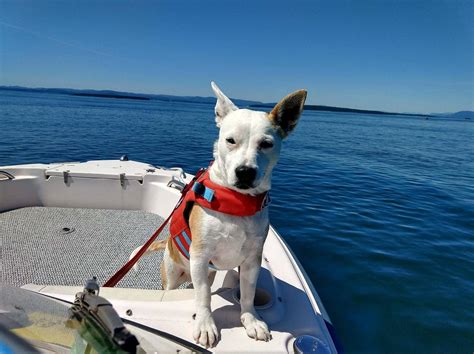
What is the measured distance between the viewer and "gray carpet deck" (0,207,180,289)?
339 cm

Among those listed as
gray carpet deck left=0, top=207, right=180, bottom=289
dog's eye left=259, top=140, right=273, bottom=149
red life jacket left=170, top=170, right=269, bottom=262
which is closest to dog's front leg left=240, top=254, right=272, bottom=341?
red life jacket left=170, top=170, right=269, bottom=262

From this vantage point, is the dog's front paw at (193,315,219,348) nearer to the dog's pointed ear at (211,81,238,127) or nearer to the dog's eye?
the dog's eye

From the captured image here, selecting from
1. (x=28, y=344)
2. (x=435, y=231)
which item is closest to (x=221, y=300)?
(x=28, y=344)

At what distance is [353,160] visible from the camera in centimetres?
1425

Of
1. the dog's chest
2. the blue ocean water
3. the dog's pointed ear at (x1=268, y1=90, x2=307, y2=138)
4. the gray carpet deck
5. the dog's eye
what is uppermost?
the dog's pointed ear at (x1=268, y1=90, x2=307, y2=138)

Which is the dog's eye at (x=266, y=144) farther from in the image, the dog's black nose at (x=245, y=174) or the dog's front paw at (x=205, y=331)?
the dog's front paw at (x=205, y=331)

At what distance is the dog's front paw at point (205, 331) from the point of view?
1.71 meters

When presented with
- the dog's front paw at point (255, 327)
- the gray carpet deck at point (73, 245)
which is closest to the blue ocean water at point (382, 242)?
the dog's front paw at point (255, 327)

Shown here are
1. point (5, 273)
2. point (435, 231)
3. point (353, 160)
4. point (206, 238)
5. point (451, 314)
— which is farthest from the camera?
point (353, 160)

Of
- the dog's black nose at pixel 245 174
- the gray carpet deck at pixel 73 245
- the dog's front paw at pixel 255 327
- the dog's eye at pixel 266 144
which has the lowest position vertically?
the gray carpet deck at pixel 73 245

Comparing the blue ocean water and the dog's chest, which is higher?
the dog's chest

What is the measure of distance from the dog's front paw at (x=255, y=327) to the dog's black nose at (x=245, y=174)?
0.89 meters

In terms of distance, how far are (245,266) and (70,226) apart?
3.57 m

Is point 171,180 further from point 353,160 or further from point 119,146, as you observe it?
point 119,146
